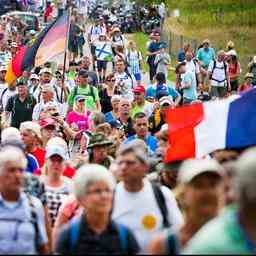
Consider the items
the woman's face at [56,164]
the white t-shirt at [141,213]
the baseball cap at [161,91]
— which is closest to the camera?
the white t-shirt at [141,213]

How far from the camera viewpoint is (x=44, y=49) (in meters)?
19.3

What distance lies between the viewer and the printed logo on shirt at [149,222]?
8.14 meters

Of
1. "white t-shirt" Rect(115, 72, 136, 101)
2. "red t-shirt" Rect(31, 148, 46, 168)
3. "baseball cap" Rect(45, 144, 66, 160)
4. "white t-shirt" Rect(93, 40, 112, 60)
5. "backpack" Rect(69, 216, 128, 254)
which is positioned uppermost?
"backpack" Rect(69, 216, 128, 254)

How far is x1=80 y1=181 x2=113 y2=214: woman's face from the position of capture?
24.2ft

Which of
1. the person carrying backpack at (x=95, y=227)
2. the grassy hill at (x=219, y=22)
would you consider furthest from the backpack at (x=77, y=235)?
the grassy hill at (x=219, y=22)

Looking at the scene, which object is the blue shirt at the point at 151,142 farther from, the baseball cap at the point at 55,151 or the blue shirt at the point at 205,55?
the blue shirt at the point at 205,55

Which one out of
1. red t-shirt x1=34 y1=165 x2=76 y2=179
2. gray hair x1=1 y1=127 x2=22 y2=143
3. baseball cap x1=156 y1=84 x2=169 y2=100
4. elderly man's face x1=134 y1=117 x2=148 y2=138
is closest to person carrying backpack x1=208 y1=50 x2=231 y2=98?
baseball cap x1=156 y1=84 x2=169 y2=100

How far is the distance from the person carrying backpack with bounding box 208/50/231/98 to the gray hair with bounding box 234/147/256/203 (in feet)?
60.8

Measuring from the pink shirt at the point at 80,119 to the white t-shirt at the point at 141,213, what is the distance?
7.85 metres

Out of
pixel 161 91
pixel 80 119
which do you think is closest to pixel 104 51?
pixel 161 91

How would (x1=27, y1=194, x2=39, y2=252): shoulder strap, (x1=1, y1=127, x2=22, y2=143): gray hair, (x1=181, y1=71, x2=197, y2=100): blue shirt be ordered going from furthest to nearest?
1. (x1=181, y1=71, x2=197, y2=100): blue shirt
2. (x1=1, y1=127, x2=22, y2=143): gray hair
3. (x1=27, y1=194, x2=39, y2=252): shoulder strap

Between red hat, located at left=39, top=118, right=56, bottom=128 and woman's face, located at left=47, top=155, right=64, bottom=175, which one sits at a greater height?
woman's face, located at left=47, top=155, right=64, bottom=175

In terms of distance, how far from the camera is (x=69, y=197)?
9.06 m

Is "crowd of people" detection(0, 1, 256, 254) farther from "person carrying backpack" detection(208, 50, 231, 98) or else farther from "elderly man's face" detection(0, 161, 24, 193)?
"person carrying backpack" detection(208, 50, 231, 98)
